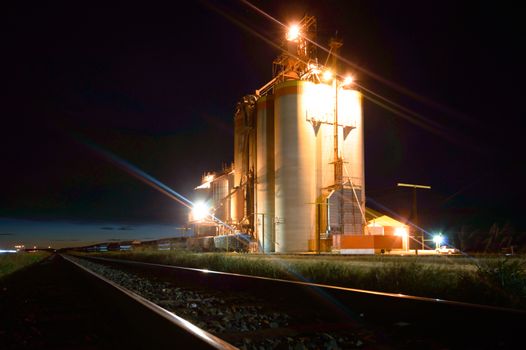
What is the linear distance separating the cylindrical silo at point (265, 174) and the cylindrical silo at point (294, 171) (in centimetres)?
149

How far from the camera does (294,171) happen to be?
4597cm

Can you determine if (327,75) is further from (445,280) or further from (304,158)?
(445,280)

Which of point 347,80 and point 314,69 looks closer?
point 347,80

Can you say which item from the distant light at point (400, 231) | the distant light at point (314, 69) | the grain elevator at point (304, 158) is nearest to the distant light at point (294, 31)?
the grain elevator at point (304, 158)

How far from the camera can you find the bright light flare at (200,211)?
6533 cm

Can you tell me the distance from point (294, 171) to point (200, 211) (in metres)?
25.1

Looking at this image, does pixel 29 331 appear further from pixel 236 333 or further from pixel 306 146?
pixel 306 146

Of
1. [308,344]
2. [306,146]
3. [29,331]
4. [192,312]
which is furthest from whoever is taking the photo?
[306,146]

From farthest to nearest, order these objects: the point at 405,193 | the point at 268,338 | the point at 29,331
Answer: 1. the point at 405,193
2. the point at 29,331
3. the point at 268,338

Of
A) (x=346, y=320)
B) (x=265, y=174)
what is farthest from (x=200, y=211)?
(x=346, y=320)

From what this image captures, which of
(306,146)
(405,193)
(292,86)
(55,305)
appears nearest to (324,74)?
(292,86)

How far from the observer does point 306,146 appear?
4656 centimetres

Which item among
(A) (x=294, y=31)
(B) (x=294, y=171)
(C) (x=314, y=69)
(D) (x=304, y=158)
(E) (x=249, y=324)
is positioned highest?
(A) (x=294, y=31)

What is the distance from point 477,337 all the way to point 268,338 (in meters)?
2.13
